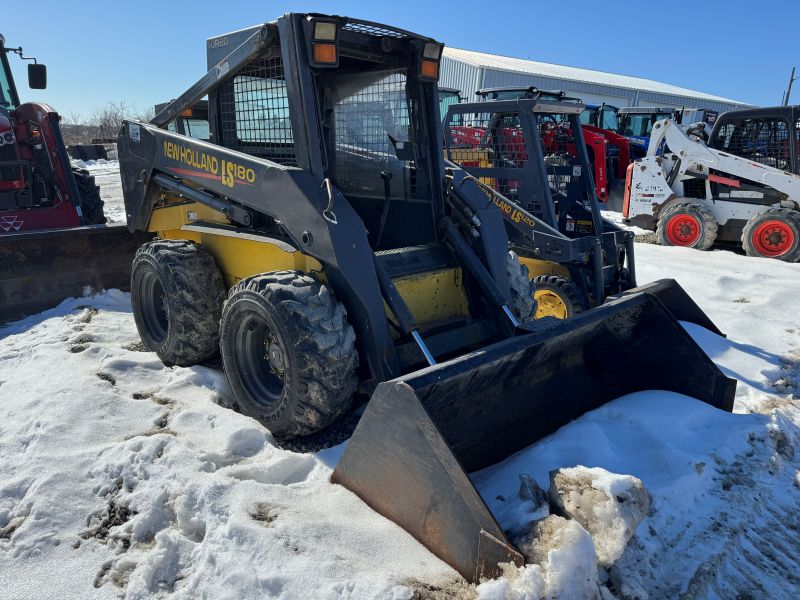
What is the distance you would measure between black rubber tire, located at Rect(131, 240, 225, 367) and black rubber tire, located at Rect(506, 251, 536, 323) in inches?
78.1

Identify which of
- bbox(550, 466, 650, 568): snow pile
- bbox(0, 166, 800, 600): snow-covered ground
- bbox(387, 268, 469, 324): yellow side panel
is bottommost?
bbox(0, 166, 800, 600): snow-covered ground

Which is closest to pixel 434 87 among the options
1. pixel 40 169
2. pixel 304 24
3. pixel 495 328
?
pixel 304 24

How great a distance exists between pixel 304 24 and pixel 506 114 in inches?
140

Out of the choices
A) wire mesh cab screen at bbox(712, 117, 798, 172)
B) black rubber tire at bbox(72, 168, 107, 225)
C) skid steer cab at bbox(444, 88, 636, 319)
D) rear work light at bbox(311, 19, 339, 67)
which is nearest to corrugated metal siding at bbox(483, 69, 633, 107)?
wire mesh cab screen at bbox(712, 117, 798, 172)

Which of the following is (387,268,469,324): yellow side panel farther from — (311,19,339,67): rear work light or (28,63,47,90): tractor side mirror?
(28,63,47,90): tractor side mirror

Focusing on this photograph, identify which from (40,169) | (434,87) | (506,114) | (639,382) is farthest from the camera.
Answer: (40,169)

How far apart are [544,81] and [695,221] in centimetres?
2650

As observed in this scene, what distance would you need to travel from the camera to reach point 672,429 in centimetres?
303

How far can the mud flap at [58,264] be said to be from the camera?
5316mm

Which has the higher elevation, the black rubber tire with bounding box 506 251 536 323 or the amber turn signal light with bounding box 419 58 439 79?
the amber turn signal light with bounding box 419 58 439 79

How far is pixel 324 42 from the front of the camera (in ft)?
10.6

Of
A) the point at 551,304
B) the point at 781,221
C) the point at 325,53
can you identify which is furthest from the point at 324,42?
the point at 781,221

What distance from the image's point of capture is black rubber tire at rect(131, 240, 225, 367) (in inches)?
159

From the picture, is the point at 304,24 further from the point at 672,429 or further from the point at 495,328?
the point at 672,429
